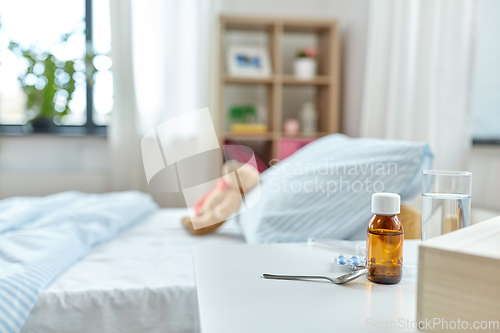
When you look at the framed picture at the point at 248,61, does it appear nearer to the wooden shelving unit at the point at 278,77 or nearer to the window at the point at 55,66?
the wooden shelving unit at the point at 278,77

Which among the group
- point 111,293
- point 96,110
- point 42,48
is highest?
point 42,48

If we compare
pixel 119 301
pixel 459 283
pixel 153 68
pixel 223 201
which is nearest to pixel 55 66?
pixel 153 68

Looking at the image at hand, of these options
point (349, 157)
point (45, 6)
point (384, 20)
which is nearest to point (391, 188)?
point (349, 157)

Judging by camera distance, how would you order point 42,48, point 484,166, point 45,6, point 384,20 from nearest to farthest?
1. point 484,166
2. point 384,20
3. point 42,48
4. point 45,6

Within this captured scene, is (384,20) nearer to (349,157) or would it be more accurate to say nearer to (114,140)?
(349,157)

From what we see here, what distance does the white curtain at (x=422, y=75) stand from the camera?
5.32 ft

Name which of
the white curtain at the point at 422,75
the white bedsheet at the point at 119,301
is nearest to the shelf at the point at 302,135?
the white curtain at the point at 422,75

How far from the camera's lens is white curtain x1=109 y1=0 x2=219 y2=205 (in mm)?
2695

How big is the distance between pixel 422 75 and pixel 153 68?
1611 millimetres

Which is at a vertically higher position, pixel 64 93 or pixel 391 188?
pixel 64 93

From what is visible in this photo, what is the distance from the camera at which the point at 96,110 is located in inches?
120

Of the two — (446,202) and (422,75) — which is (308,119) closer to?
(422,75)

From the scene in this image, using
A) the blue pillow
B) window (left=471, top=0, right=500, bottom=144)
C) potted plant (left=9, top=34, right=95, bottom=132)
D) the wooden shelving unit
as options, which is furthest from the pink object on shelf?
the blue pillow

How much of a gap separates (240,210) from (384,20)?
4.62ft
